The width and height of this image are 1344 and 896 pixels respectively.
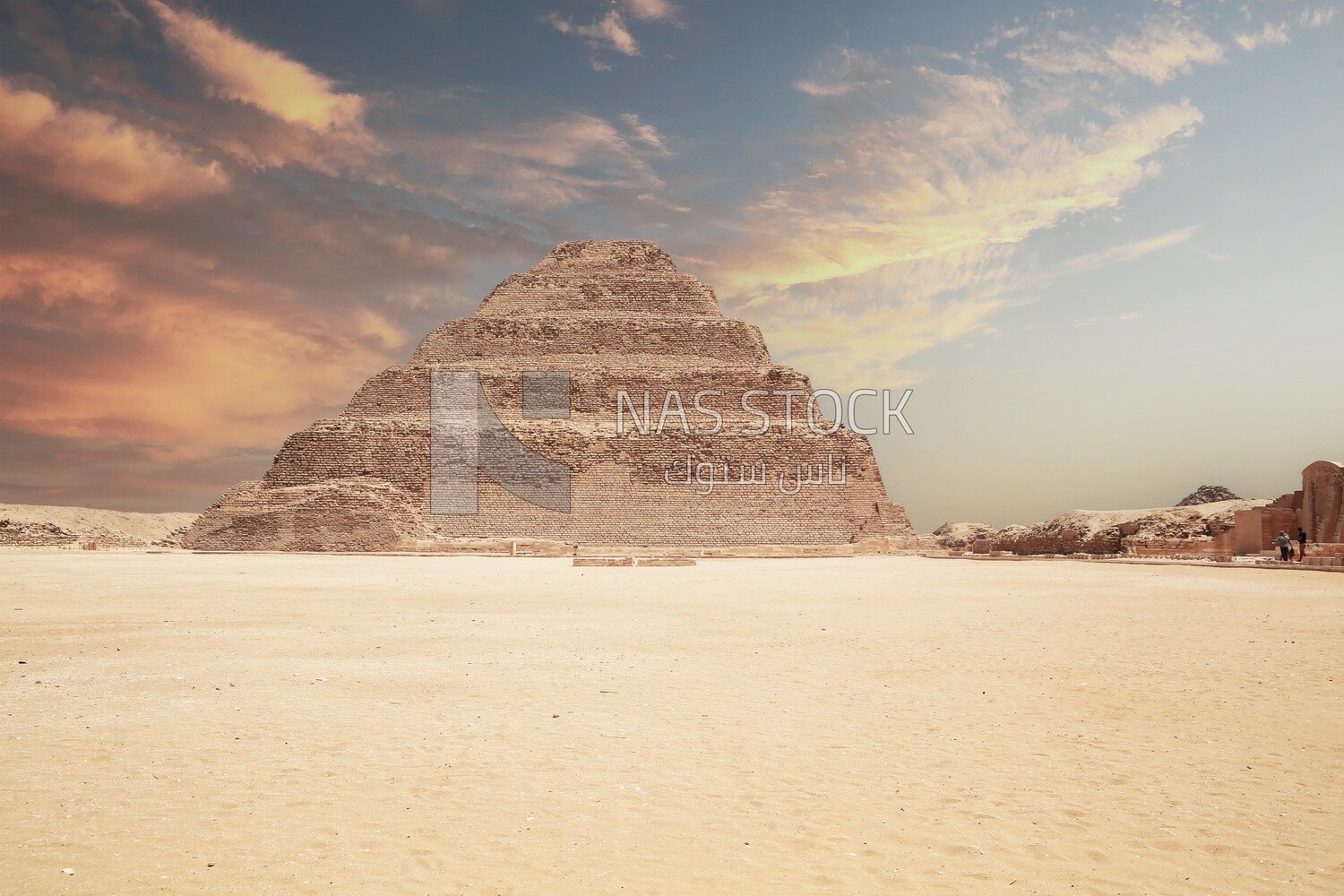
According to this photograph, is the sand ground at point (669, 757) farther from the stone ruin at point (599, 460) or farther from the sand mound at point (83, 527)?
the sand mound at point (83, 527)

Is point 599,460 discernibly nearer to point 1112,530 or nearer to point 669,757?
point 1112,530

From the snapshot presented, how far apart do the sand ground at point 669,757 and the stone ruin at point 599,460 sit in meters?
24.1

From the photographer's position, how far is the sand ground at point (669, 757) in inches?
137

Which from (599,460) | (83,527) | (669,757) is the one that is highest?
(599,460)

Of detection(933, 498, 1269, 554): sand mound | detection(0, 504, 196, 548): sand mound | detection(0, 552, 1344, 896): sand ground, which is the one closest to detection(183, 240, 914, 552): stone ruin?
detection(933, 498, 1269, 554): sand mound

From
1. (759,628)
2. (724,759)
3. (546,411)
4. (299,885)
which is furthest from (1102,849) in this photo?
(546,411)

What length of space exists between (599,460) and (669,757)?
35128mm

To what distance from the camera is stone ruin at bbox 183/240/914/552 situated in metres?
35.2

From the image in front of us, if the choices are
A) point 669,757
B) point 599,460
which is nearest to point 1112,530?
point 599,460

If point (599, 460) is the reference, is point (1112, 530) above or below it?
below

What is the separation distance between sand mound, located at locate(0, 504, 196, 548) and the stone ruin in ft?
A: 28.2

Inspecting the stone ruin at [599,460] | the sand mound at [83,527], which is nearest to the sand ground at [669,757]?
the stone ruin at [599,460]

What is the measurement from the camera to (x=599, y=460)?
3981 centimetres

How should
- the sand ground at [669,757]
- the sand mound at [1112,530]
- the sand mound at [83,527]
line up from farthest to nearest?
the sand mound at [83,527]
the sand mound at [1112,530]
the sand ground at [669,757]
